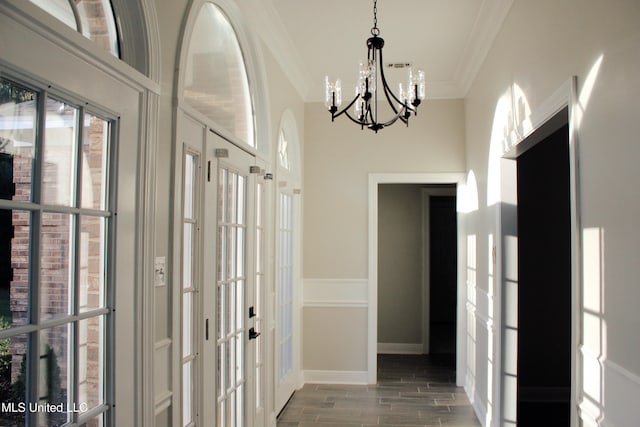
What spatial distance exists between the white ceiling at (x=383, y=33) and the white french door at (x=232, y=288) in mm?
1087

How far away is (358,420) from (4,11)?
398 cm

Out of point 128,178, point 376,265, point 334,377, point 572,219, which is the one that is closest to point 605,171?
point 572,219

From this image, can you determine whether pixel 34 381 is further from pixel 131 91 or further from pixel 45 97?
pixel 131 91

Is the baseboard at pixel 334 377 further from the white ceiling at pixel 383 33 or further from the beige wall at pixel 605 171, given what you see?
the beige wall at pixel 605 171

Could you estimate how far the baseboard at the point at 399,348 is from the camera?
6.92 m

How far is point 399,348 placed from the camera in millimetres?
6949

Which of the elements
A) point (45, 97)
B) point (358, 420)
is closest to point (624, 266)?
point (45, 97)

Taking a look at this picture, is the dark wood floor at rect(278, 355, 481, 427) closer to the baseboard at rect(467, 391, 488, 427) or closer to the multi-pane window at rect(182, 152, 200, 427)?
the baseboard at rect(467, 391, 488, 427)

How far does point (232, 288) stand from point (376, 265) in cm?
264

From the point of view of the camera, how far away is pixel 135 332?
1911 millimetres

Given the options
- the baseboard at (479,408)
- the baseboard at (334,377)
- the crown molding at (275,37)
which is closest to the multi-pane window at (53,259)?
the crown molding at (275,37)

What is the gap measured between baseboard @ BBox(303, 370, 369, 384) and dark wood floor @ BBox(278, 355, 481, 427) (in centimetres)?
10

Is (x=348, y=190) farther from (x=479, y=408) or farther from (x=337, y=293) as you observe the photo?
(x=479, y=408)

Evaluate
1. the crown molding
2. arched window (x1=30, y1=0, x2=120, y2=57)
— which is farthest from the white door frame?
arched window (x1=30, y1=0, x2=120, y2=57)
